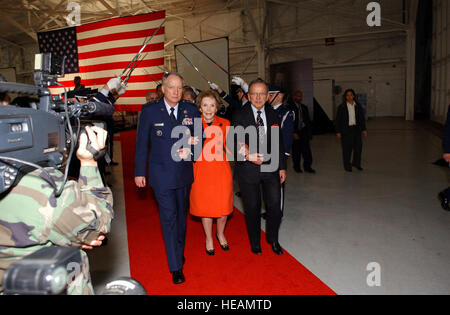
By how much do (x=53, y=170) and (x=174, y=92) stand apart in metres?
1.50

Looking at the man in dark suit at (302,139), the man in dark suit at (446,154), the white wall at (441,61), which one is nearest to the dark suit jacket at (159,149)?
the man in dark suit at (446,154)

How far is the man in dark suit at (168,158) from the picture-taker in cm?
247

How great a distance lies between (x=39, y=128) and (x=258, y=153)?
2.07 meters

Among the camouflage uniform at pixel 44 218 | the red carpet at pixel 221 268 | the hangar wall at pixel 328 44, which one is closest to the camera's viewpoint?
the camouflage uniform at pixel 44 218

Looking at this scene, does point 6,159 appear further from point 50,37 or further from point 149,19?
point 50,37

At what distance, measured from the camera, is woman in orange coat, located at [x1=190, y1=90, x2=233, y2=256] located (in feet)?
9.43

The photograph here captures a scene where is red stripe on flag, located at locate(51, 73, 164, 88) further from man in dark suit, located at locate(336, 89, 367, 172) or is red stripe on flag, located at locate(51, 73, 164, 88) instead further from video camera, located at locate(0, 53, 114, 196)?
man in dark suit, located at locate(336, 89, 367, 172)

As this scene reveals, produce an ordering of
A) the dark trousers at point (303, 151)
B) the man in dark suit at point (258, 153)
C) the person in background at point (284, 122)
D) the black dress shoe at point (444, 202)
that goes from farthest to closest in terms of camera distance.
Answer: the dark trousers at point (303, 151) < the black dress shoe at point (444, 202) < the person in background at point (284, 122) < the man in dark suit at point (258, 153)

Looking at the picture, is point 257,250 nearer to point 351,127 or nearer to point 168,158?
point 168,158

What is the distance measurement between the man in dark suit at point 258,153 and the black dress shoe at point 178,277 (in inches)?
29.7

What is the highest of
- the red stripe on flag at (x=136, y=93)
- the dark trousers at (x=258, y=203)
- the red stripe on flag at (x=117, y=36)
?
the red stripe on flag at (x=117, y=36)

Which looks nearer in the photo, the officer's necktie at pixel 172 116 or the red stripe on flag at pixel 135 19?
the officer's necktie at pixel 172 116

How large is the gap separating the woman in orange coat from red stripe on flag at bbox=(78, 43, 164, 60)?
2.09 metres

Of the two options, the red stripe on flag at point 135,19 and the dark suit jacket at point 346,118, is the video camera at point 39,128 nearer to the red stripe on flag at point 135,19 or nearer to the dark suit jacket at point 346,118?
the red stripe on flag at point 135,19
